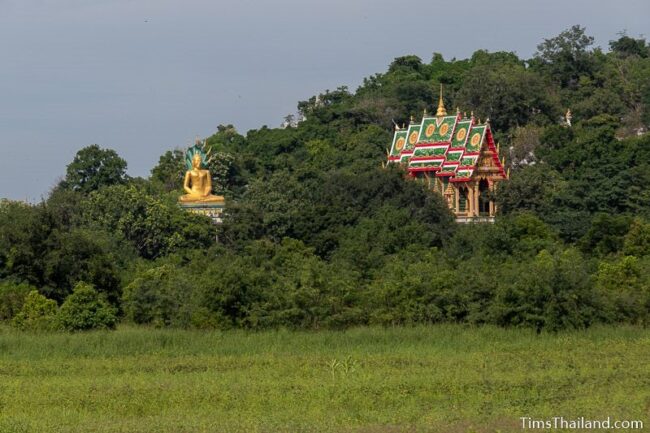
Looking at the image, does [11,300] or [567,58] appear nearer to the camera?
[11,300]

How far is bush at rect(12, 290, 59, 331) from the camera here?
33375mm

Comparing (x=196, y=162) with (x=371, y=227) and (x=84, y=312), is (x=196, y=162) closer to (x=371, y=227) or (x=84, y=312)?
(x=371, y=227)

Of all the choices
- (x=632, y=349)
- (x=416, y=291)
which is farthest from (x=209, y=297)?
(x=632, y=349)

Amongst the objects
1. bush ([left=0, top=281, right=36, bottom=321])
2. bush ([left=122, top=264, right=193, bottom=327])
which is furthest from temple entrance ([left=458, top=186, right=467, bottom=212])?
bush ([left=0, top=281, right=36, bottom=321])

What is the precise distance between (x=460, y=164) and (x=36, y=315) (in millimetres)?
23542

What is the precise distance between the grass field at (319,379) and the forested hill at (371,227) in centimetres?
157

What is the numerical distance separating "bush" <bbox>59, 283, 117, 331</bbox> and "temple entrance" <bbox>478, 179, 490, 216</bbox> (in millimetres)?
23041

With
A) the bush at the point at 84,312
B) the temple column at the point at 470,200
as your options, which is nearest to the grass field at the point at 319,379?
the bush at the point at 84,312

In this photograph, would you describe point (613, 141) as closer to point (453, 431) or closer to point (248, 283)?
point (248, 283)

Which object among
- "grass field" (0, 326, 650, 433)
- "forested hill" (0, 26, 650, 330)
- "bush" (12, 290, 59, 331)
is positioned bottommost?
"grass field" (0, 326, 650, 433)

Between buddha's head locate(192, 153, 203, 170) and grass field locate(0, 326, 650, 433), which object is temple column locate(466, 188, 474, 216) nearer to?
buddha's head locate(192, 153, 203, 170)

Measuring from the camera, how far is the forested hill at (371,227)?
33.4m

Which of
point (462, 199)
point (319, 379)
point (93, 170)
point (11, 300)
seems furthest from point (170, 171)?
point (319, 379)

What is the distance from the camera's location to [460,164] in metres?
53.8
